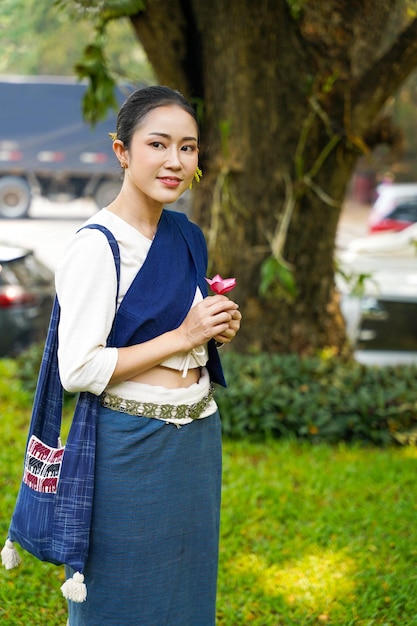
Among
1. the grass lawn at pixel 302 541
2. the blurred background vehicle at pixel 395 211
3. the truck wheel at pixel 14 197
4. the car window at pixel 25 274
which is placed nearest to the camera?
the grass lawn at pixel 302 541

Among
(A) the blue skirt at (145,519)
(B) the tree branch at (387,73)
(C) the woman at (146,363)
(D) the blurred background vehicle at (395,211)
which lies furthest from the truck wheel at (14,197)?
(A) the blue skirt at (145,519)

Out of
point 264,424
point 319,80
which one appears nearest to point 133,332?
point 264,424

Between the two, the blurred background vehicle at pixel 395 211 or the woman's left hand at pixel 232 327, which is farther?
the blurred background vehicle at pixel 395 211

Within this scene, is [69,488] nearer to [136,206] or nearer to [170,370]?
[170,370]

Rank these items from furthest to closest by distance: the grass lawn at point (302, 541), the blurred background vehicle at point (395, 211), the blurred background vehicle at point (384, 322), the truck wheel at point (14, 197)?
1. the truck wheel at point (14, 197)
2. the blurred background vehicle at point (395, 211)
3. the blurred background vehicle at point (384, 322)
4. the grass lawn at point (302, 541)

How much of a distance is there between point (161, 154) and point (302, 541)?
2436 millimetres

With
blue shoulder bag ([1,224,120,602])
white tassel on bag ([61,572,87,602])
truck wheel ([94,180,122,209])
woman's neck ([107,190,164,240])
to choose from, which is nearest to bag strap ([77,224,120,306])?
blue shoulder bag ([1,224,120,602])

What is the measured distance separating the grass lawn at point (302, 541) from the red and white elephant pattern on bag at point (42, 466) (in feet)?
4.08

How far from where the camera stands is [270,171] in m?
5.49

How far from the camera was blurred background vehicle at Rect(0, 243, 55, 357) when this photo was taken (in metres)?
6.91

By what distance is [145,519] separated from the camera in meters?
2.10

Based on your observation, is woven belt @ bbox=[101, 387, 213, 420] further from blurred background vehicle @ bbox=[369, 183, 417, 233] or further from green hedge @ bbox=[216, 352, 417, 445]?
blurred background vehicle @ bbox=[369, 183, 417, 233]

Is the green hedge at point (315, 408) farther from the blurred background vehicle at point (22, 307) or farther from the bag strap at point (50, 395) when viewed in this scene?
the bag strap at point (50, 395)

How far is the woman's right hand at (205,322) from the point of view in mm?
2006
